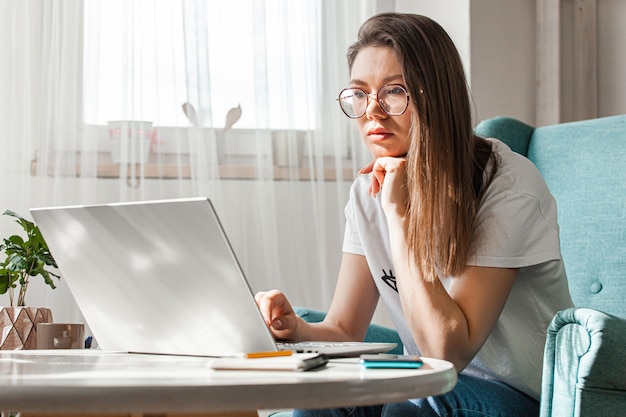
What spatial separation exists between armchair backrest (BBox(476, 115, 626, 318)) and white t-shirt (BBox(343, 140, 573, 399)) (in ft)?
1.48

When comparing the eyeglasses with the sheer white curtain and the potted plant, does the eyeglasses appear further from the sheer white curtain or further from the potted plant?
the sheer white curtain

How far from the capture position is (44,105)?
245cm

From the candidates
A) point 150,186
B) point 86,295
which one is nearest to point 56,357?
point 86,295

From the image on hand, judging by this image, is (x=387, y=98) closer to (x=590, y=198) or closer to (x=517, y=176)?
(x=517, y=176)

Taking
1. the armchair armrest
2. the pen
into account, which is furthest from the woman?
the pen

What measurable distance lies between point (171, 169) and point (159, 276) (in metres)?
1.71

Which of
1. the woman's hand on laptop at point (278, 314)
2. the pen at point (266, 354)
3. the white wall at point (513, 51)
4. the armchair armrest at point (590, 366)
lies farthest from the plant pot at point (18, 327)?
the white wall at point (513, 51)

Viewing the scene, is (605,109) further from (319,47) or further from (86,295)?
(86,295)

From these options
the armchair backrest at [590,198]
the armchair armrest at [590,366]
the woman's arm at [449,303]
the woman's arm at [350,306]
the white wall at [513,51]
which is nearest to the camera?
the armchair armrest at [590,366]

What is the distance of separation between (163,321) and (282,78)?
6.01 ft

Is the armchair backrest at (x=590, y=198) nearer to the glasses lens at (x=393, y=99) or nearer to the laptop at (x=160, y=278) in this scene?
the glasses lens at (x=393, y=99)

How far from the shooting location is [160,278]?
0.86m

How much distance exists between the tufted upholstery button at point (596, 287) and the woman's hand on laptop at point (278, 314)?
2.59ft

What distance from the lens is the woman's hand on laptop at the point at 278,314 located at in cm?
123
